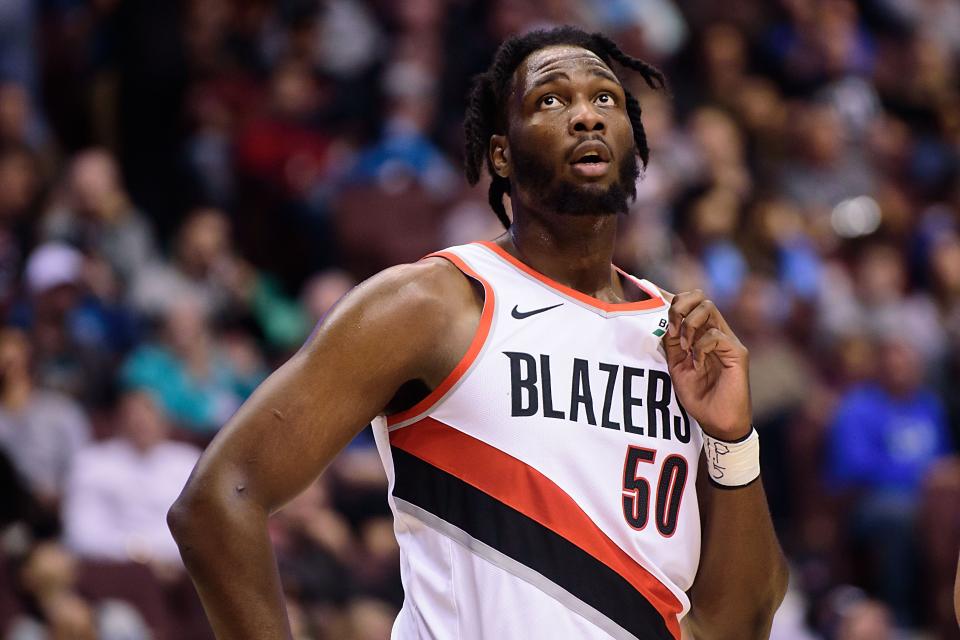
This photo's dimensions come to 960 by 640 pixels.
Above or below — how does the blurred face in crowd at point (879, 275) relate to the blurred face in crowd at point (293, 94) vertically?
below

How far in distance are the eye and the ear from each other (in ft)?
0.55

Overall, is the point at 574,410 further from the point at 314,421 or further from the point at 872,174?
the point at 872,174

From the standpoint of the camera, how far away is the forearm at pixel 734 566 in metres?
3.72

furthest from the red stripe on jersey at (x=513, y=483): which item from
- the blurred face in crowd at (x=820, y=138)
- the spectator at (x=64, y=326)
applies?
the blurred face in crowd at (x=820, y=138)

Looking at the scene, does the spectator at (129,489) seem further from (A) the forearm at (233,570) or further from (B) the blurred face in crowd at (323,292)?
(A) the forearm at (233,570)

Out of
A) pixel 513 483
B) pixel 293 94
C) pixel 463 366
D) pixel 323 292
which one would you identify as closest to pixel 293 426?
pixel 463 366

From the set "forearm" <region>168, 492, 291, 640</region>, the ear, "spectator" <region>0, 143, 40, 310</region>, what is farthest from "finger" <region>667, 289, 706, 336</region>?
"spectator" <region>0, 143, 40, 310</region>

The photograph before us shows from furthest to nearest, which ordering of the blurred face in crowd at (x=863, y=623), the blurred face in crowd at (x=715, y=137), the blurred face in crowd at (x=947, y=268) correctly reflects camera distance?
the blurred face in crowd at (x=715, y=137), the blurred face in crowd at (x=947, y=268), the blurred face in crowd at (x=863, y=623)

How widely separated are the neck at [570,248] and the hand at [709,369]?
248 mm

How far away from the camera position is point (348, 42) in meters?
12.7

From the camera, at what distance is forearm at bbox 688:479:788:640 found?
372cm

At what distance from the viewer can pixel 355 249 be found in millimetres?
10977

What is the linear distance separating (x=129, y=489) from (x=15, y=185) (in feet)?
8.32

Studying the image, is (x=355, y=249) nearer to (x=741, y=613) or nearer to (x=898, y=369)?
(x=898, y=369)
